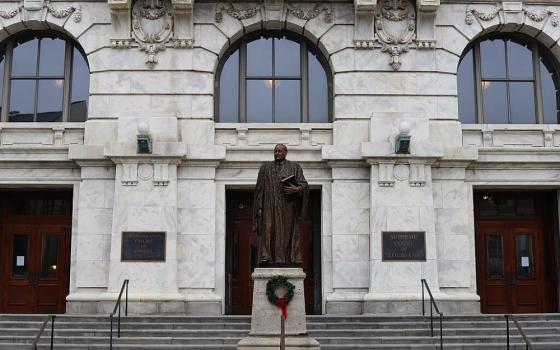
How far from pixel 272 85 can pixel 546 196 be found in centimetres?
837

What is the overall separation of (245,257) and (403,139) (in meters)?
5.36

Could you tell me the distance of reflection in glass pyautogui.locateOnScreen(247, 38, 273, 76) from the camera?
21031 mm

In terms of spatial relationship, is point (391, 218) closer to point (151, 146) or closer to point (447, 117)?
point (447, 117)

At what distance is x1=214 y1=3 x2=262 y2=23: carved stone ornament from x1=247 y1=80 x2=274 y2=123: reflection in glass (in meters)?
1.80

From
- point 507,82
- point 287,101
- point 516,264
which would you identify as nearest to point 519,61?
point 507,82

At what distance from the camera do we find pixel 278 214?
13.4 meters

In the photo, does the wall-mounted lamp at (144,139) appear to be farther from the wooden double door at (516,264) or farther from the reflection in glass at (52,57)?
the wooden double door at (516,264)

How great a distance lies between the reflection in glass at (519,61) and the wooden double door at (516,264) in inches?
156

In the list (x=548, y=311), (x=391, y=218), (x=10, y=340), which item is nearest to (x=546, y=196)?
(x=548, y=311)

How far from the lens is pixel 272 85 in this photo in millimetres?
20969

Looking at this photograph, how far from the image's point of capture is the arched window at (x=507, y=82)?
21.0m

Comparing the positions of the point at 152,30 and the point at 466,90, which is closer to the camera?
the point at 152,30

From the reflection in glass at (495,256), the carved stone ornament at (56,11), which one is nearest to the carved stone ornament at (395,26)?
the reflection in glass at (495,256)

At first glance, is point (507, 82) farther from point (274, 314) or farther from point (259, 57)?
point (274, 314)
